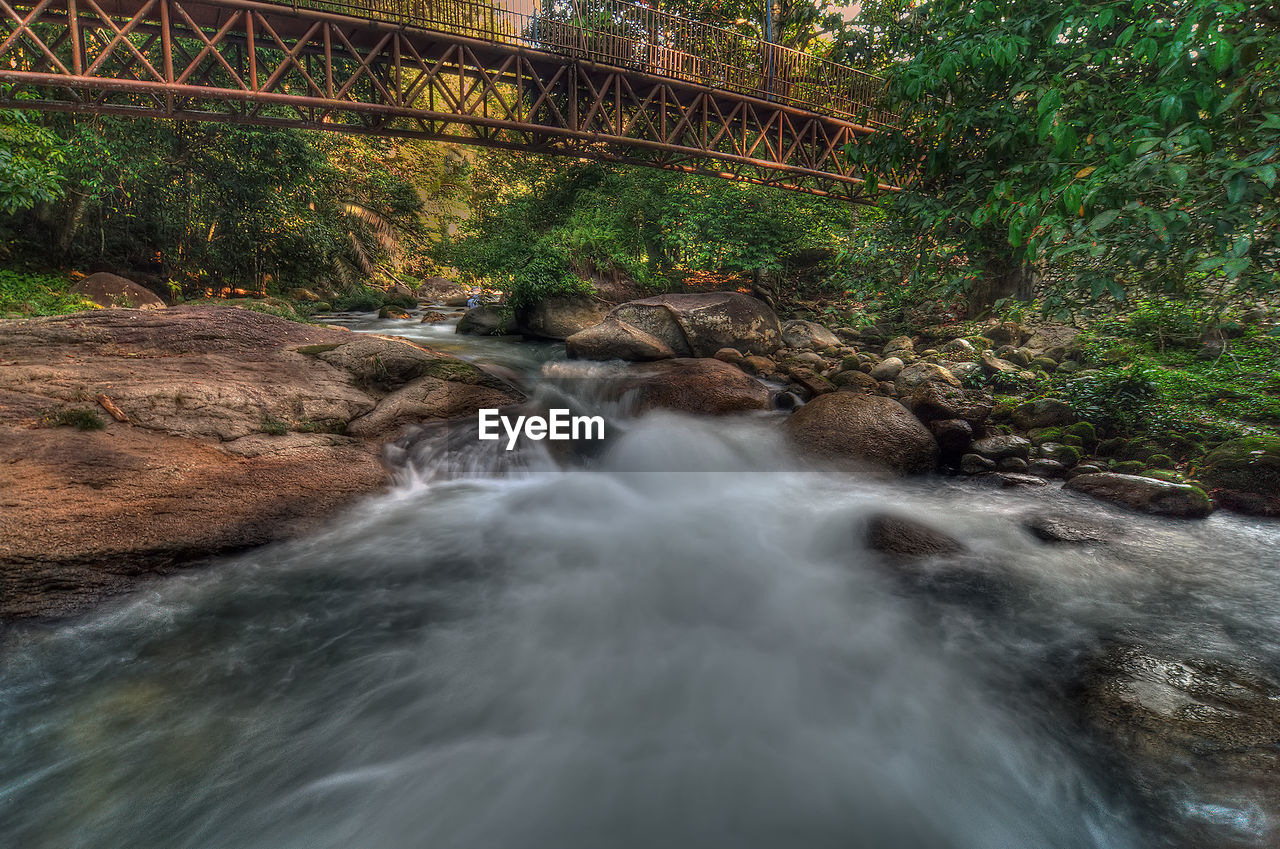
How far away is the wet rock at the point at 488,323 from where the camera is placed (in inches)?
651

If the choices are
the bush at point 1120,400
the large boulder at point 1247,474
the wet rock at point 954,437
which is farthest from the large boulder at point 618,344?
the large boulder at point 1247,474

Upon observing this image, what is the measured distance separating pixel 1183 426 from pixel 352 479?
9.99 meters

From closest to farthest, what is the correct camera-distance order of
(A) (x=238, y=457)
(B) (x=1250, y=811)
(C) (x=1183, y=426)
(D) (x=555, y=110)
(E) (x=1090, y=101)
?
(B) (x=1250, y=811), (E) (x=1090, y=101), (A) (x=238, y=457), (C) (x=1183, y=426), (D) (x=555, y=110)

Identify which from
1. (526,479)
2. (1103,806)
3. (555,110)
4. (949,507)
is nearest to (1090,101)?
(949,507)

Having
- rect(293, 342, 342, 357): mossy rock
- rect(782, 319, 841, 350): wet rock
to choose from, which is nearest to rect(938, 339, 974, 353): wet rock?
rect(782, 319, 841, 350): wet rock

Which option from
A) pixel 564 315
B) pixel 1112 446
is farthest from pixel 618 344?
pixel 1112 446

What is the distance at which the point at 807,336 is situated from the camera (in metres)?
13.8

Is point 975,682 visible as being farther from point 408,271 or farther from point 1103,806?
point 408,271

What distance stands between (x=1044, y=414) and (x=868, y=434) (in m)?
2.74

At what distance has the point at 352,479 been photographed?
597cm

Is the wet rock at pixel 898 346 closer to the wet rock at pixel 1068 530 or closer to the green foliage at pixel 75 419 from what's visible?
the wet rock at pixel 1068 530

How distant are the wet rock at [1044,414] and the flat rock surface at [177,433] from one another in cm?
758

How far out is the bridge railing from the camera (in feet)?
35.8

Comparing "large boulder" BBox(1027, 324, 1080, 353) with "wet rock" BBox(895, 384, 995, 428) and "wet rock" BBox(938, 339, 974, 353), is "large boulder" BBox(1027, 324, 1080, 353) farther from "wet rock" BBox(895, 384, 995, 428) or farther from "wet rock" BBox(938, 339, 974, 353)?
"wet rock" BBox(895, 384, 995, 428)
